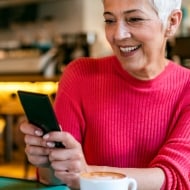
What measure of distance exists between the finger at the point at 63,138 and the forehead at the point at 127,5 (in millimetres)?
393

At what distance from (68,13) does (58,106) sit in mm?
4487

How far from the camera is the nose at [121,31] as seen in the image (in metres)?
1.18

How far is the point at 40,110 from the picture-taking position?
0.93m

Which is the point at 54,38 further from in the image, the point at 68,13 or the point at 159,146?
the point at 159,146

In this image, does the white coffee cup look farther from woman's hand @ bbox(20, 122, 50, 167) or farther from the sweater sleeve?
the sweater sleeve

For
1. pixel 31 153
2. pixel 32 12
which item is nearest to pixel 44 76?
pixel 32 12

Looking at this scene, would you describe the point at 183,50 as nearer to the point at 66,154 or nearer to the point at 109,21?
the point at 109,21

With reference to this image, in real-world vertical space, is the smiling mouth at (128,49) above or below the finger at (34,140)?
above

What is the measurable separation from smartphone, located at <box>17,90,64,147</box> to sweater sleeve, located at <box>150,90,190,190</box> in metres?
0.30

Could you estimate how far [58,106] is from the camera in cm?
135

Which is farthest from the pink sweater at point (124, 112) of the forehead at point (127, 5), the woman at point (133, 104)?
the forehead at point (127, 5)

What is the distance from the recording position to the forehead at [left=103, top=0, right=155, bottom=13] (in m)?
1.18

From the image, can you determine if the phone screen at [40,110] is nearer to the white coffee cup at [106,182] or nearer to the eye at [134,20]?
the white coffee cup at [106,182]

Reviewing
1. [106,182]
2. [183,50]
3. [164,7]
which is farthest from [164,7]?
[183,50]
